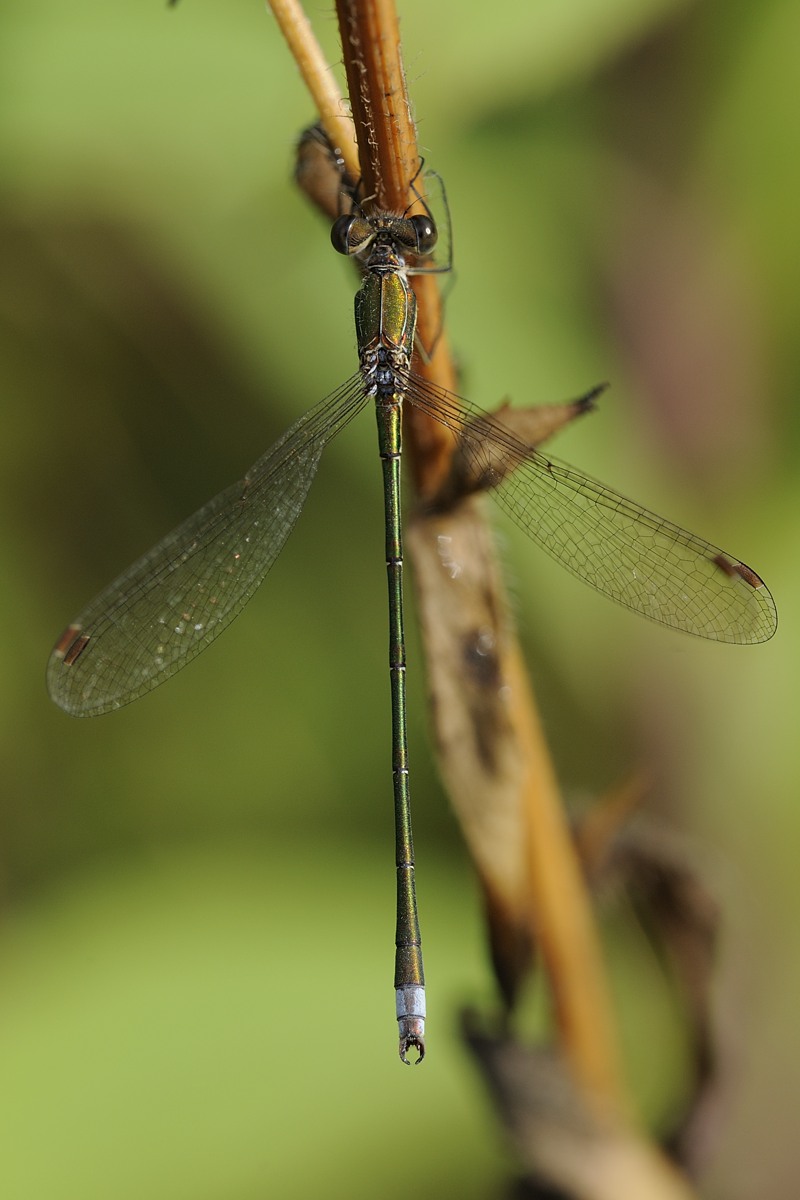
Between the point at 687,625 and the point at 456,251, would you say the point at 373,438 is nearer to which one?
the point at 456,251

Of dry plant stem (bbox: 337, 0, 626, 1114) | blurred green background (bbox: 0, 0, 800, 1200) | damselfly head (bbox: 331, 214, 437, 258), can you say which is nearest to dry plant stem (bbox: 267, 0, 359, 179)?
dry plant stem (bbox: 337, 0, 626, 1114)

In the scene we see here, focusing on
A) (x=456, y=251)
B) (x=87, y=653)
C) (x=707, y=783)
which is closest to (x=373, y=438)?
(x=456, y=251)

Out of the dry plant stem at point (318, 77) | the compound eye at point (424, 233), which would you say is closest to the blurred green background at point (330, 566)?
the compound eye at point (424, 233)

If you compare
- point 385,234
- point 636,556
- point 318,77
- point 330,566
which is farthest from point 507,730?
point 330,566

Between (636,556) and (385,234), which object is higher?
(385,234)

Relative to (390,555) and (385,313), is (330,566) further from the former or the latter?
(385,313)

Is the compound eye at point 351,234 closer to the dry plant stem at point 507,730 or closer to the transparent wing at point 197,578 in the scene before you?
the dry plant stem at point 507,730
